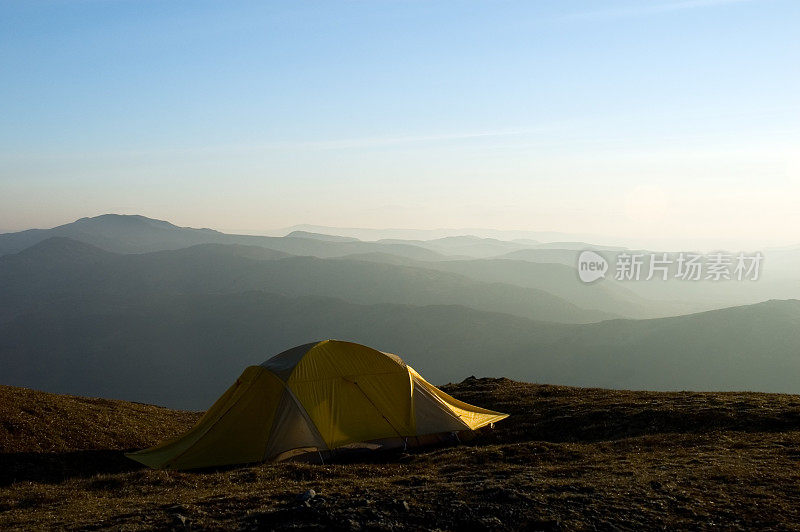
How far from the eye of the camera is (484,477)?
14172 millimetres

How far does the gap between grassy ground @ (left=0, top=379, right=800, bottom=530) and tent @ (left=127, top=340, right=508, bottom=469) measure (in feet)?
3.54

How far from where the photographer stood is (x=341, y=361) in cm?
2105

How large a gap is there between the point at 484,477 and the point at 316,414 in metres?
7.15

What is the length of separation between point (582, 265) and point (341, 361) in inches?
4983

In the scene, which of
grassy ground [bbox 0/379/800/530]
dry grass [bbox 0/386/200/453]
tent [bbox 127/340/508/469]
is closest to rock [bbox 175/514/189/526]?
grassy ground [bbox 0/379/800/530]

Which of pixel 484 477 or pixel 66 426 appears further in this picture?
pixel 66 426

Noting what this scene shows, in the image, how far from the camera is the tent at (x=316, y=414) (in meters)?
19.0

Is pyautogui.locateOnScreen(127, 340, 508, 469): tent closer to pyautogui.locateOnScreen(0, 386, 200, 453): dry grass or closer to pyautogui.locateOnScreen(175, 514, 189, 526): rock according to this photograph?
pyautogui.locateOnScreen(0, 386, 200, 453): dry grass

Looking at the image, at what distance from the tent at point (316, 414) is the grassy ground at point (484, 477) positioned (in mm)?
1080

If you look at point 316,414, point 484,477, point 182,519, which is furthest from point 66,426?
point 484,477

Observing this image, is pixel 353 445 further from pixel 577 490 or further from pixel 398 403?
pixel 577 490

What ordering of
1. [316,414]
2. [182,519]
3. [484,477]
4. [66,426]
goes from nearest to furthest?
1. [182,519]
2. [484,477]
3. [316,414]
4. [66,426]

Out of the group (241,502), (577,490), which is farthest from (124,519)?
(577,490)

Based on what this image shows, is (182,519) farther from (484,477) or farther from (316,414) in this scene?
(316,414)
